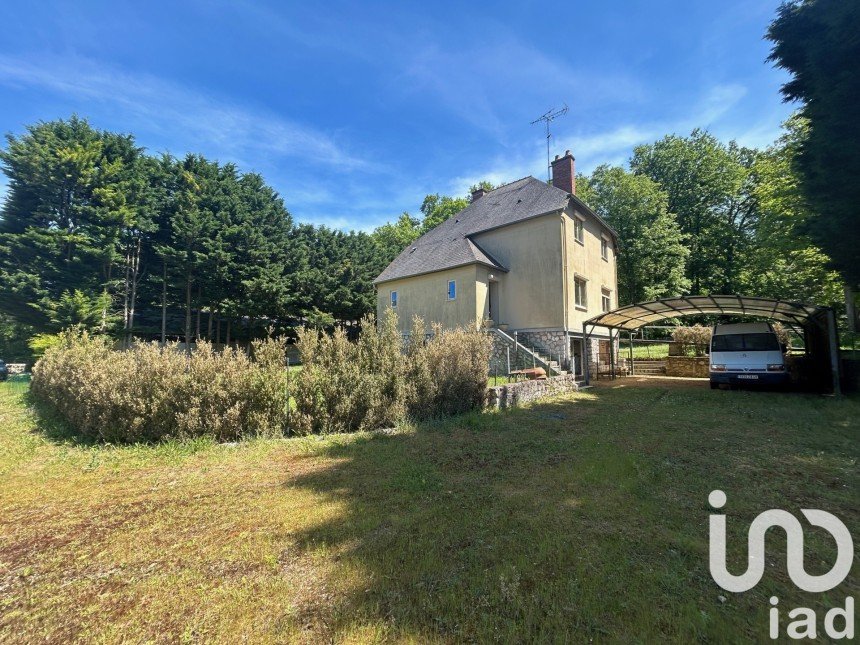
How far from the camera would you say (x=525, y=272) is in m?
17.9

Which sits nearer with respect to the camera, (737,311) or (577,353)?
(737,311)

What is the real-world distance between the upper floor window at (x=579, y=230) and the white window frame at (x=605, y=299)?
12.8 feet

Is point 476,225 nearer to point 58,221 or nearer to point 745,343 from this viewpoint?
point 745,343

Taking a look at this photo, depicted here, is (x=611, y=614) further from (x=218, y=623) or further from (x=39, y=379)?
(x=39, y=379)

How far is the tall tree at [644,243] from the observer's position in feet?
91.8

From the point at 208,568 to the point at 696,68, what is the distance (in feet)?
51.6

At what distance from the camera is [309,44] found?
10.2 metres

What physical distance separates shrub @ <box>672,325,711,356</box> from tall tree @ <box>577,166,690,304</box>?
8457 mm

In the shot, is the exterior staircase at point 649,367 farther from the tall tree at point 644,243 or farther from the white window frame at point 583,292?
the tall tree at point 644,243

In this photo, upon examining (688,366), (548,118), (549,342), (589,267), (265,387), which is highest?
(548,118)

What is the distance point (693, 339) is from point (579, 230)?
8825 millimetres

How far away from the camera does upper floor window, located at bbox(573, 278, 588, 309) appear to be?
57.5 ft

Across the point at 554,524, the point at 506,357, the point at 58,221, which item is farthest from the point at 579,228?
the point at 58,221

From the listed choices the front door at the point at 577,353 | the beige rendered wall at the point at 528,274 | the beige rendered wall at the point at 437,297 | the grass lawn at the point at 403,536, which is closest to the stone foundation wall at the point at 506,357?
the beige rendered wall at the point at 437,297
